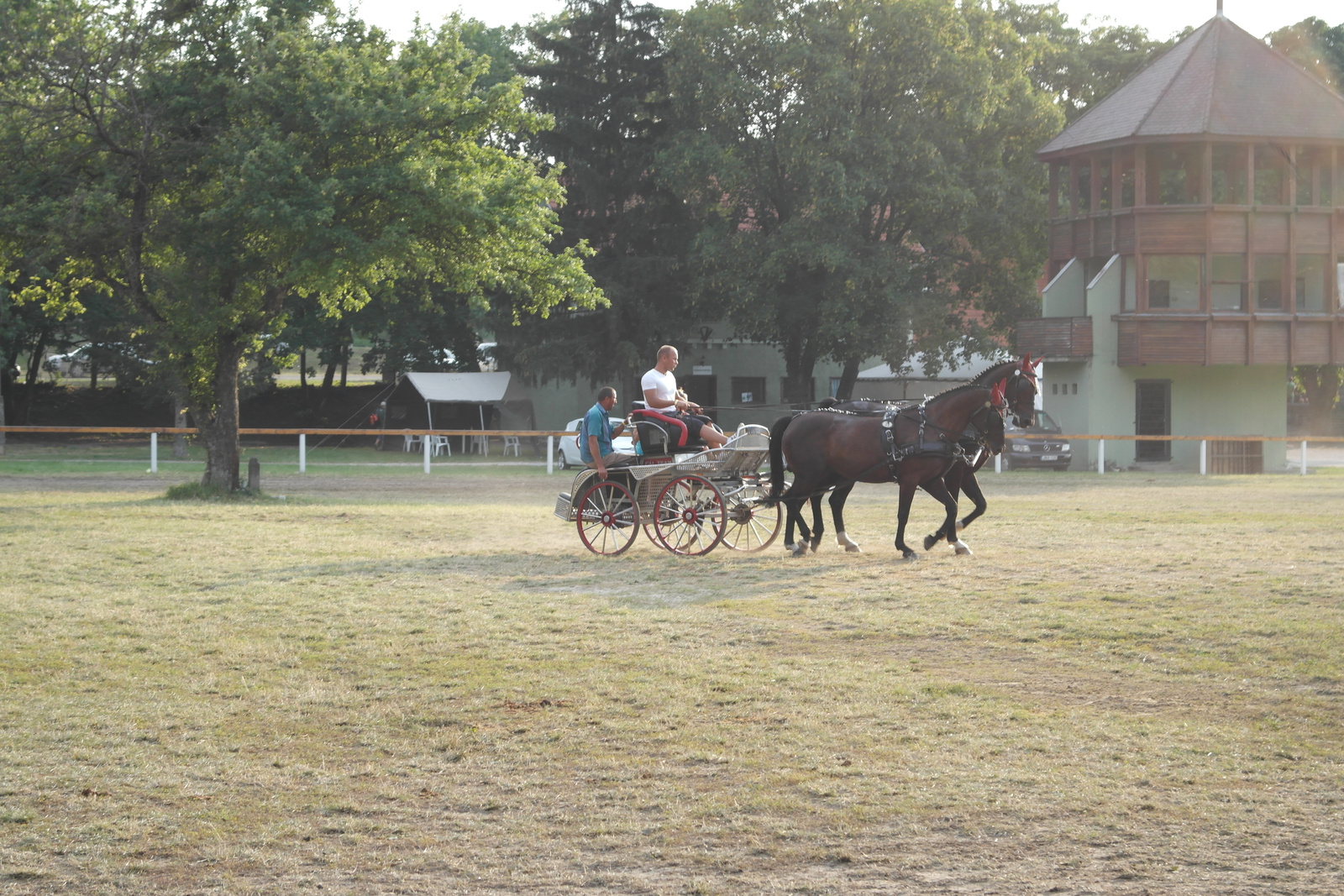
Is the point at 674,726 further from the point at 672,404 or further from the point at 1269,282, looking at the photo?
the point at 1269,282

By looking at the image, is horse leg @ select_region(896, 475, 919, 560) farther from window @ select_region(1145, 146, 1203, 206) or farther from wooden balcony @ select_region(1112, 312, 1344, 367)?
window @ select_region(1145, 146, 1203, 206)

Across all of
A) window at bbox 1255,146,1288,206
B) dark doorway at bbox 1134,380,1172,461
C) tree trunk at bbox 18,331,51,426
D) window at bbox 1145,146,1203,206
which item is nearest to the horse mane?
window at bbox 1145,146,1203,206

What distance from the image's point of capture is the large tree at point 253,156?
2152 centimetres

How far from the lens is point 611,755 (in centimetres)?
681

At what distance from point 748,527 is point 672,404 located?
65.0 inches

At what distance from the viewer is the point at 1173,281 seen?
131ft

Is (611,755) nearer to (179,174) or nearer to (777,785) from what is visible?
(777,785)

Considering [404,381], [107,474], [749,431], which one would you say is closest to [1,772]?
[749,431]

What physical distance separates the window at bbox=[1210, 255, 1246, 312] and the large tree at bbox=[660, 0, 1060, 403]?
6122 mm

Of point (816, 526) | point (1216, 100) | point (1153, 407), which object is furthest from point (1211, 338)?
point (816, 526)

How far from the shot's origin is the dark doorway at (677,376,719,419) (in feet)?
171

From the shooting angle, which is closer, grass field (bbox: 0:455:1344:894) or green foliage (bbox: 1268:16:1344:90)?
grass field (bbox: 0:455:1344:894)

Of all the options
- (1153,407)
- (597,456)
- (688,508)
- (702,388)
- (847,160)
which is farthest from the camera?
(702,388)

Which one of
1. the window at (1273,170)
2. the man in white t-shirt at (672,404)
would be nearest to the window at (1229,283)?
the window at (1273,170)
